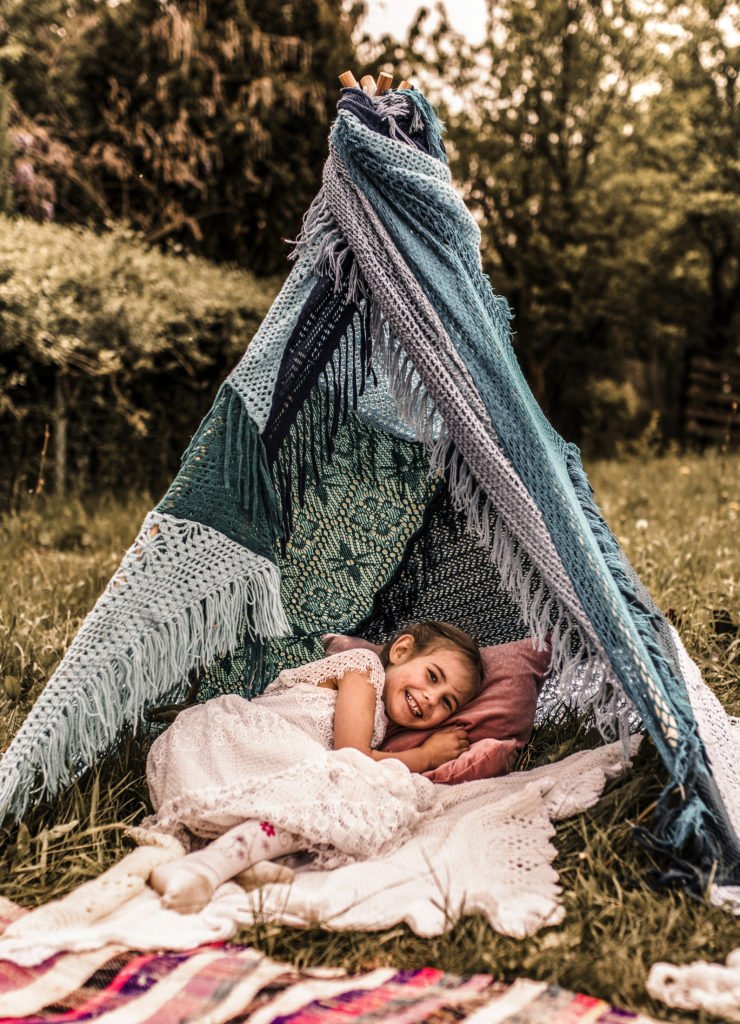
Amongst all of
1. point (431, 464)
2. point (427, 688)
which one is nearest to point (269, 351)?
point (431, 464)

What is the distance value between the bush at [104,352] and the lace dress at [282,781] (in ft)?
9.51

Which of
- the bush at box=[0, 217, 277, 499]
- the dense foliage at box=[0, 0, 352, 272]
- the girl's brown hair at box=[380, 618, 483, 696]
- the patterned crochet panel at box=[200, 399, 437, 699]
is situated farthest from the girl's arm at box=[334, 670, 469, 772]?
the dense foliage at box=[0, 0, 352, 272]

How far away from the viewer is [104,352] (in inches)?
220

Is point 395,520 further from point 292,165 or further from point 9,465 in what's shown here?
point 292,165

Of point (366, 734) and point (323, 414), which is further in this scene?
point (323, 414)

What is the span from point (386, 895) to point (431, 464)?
1.10 metres

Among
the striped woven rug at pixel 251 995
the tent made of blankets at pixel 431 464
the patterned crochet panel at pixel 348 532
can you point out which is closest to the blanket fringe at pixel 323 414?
the tent made of blankets at pixel 431 464

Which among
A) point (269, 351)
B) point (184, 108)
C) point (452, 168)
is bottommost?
point (269, 351)

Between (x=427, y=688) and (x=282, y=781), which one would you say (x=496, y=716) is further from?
(x=282, y=781)

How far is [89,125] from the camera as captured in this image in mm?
9023

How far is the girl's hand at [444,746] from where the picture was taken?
9.33 feet

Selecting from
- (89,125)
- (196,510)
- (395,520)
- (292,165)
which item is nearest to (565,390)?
(292,165)

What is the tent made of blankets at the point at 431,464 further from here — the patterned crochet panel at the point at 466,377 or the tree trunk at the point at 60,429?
the tree trunk at the point at 60,429

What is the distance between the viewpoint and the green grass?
76.9 inches
